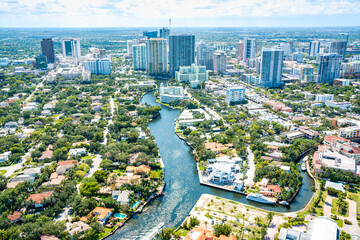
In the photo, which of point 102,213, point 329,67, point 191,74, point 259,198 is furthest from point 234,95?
point 102,213

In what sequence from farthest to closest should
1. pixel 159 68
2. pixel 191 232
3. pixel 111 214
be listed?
pixel 159 68 < pixel 111 214 < pixel 191 232

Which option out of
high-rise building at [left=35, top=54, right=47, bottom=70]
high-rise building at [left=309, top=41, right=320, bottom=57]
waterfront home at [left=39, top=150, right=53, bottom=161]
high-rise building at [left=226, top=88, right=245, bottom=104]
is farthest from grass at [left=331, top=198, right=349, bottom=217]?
high-rise building at [left=309, top=41, right=320, bottom=57]

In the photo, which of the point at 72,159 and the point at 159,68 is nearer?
the point at 72,159

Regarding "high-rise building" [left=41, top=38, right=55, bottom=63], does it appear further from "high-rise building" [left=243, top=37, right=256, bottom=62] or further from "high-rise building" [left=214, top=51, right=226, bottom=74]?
"high-rise building" [left=243, top=37, right=256, bottom=62]

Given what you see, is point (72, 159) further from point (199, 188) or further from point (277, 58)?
point (277, 58)

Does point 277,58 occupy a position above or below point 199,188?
above

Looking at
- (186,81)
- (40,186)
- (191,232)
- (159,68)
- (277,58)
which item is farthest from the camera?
(159,68)

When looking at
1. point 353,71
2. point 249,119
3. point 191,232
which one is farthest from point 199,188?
Result: point 353,71

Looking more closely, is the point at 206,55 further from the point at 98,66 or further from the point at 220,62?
the point at 98,66
